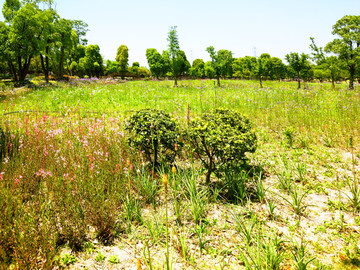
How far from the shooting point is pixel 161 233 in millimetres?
2871

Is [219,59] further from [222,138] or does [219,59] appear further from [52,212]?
[52,212]

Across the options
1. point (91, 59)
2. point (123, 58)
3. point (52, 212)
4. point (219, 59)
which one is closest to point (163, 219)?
point (52, 212)

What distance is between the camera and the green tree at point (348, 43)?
73.3 ft

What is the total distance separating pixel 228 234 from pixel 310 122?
734cm

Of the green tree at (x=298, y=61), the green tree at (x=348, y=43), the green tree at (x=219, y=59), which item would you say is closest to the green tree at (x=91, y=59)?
the green tree at (x=219, y=59)

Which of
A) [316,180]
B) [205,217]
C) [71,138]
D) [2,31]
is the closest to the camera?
[205,217]

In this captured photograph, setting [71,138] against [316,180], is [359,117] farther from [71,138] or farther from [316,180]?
[71,138]

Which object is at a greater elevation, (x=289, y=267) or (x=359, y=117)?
(x=359, y=117)

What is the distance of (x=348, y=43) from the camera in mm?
23141

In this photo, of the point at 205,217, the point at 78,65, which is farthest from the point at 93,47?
the point at 205,217

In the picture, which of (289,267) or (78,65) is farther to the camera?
(78,65)

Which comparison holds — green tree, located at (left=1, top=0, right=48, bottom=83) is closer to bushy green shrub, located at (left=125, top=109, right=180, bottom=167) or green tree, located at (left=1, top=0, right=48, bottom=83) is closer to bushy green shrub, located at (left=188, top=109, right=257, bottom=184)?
bushy green shrub, located at (left=125, top=109, right=180, bottom=167)

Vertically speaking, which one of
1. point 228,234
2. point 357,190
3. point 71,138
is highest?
point 71,138

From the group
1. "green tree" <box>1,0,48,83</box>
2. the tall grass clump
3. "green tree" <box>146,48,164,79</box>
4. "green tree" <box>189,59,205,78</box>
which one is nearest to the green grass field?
the tall grass clump
